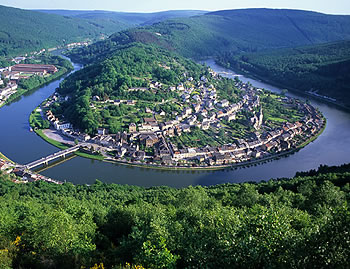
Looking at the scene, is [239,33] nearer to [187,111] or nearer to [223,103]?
[223,103]

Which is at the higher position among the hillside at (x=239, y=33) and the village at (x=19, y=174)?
the hillside at (x=239, y=33)

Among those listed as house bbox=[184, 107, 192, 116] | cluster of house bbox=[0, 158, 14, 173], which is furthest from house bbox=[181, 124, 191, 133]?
cluster of house bbox=[0, 158, 14, 173]

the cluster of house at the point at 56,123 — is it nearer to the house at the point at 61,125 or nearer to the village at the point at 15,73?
the house at the point at 61,125

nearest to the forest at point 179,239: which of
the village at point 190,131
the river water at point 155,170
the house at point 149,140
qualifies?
the river water at point 155,170

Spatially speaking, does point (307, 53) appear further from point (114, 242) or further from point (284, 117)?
point (114, 242)

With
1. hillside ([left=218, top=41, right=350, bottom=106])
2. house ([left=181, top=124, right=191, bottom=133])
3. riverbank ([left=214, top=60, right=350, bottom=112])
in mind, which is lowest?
house ([left=181, top=124, right=191, bottom=133])

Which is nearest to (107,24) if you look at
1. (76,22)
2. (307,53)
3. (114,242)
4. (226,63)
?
(76,22)

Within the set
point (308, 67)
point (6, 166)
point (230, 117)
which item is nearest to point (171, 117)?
point (230, 117)

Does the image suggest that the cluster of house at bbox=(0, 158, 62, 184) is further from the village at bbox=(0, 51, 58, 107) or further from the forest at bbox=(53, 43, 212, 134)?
the village at bbox=(0, 51, 58, 107)
